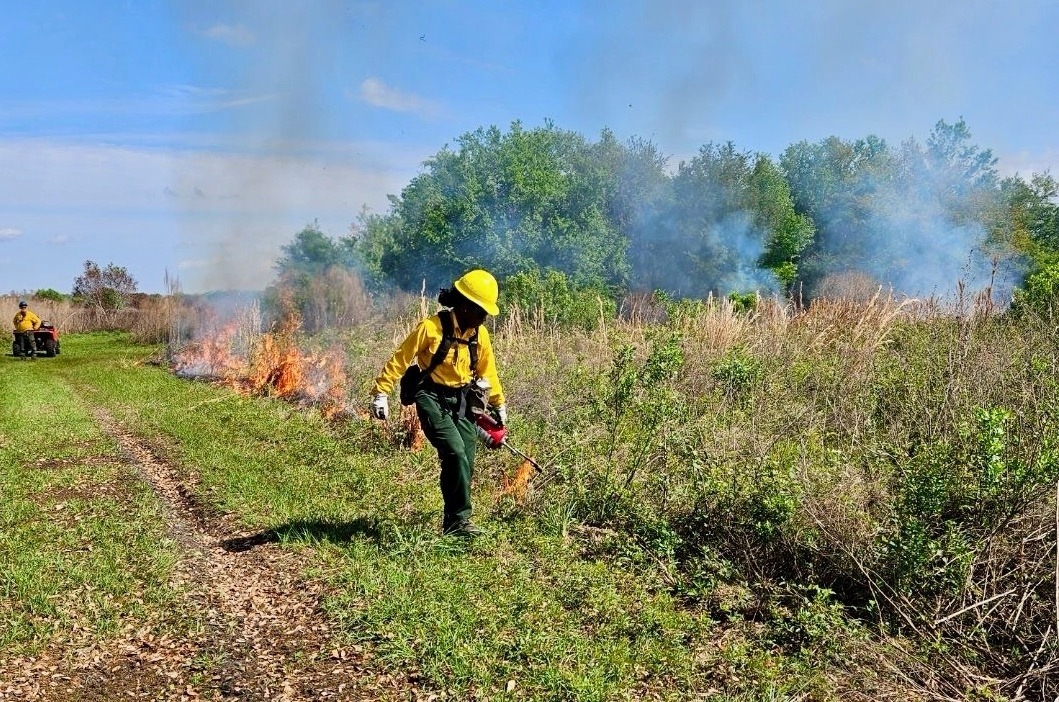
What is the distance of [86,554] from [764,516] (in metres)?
4.73

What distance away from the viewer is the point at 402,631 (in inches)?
174

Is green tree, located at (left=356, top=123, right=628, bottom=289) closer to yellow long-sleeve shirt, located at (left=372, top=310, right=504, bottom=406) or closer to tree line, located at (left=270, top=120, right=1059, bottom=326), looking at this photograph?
tree line, located at (left=270, top=120, right=1059, bottom=326)

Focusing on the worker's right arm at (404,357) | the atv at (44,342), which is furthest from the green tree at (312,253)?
the worker's right arm at (404,357)

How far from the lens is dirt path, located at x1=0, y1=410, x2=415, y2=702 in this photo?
398 centimetres

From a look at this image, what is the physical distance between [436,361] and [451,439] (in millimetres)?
556

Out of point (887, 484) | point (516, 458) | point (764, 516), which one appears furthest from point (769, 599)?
point (516, 458)

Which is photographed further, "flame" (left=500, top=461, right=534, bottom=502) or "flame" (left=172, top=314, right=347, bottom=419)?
"flame" (left=172, top=314, right=347, bottom=419)

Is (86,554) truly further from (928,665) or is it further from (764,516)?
(928,665)

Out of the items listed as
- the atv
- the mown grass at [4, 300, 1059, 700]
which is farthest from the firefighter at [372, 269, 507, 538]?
the atv

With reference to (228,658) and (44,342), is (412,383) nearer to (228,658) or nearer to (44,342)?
(228,658)

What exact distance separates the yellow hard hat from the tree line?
1474 centimetres

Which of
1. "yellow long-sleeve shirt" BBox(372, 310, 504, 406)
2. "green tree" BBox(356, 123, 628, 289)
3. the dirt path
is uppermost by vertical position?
"green tree" BBox(356, 123, 628, 289)

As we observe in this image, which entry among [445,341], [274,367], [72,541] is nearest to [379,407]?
[445,341]

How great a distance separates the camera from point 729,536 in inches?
208
